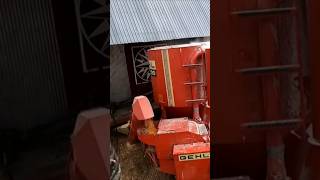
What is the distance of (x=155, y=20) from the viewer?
9695mm

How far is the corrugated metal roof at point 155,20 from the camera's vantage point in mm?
9047

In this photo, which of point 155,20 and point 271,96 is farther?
point 155,20

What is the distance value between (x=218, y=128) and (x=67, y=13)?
0.69 meters

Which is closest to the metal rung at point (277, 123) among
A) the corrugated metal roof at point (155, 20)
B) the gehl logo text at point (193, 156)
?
the gehl logo text at point (193, 156)

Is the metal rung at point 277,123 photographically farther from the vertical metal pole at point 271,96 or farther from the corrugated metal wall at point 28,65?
the corrugated metal wall at point 28,65

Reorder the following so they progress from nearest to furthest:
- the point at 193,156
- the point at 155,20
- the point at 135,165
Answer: the point at 193,156, the point at 135,165, the point at 155,20

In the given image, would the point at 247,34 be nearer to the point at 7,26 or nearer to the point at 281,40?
the point at 281,40

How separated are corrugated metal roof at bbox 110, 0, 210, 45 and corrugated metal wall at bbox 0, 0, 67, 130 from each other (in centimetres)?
771

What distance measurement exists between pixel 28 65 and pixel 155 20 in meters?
8.92

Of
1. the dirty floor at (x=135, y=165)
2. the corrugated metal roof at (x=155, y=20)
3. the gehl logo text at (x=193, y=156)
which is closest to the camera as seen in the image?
the gehl logo text at (x=193, y=156)

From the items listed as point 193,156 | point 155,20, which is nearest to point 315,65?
point 193,156

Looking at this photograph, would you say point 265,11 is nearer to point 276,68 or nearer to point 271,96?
point 276,68

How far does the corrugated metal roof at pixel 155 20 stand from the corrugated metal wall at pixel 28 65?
771 cm

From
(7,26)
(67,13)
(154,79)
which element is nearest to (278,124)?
(67,13)
